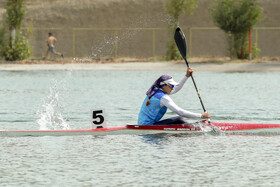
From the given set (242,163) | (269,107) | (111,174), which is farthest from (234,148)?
(269,107)

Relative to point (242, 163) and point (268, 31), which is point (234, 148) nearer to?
point (242, 163)

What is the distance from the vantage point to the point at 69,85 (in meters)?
34.1

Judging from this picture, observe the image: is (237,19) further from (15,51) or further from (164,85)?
(164,85)

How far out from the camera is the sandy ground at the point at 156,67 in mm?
42562

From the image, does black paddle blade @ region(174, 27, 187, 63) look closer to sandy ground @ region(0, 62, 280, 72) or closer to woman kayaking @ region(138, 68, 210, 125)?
woman kayaking @ region(138, 68, 210, 125)

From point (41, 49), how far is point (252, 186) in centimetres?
5432

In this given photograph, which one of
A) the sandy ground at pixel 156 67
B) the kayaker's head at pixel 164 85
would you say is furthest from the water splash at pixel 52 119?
the sandy ground at pixel 156 67

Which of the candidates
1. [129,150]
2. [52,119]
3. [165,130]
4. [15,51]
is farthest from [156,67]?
[129,150]

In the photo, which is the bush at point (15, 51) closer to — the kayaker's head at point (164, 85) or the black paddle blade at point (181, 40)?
the black paddle blade at point (181, 40)

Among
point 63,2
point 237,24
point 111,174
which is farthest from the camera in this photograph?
point 63,2

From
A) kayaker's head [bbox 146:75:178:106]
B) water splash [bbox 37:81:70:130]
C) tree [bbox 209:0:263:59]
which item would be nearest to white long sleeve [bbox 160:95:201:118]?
kayaker's head [bbox 146:75:178:106]

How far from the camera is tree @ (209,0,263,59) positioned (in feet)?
150

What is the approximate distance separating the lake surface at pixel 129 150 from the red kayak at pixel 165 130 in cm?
13

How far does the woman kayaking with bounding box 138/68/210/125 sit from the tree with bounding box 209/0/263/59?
30.1 metres
